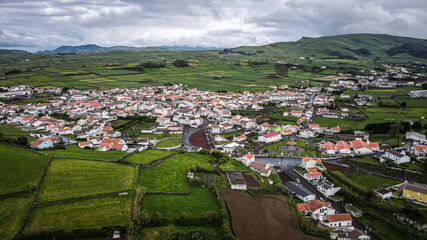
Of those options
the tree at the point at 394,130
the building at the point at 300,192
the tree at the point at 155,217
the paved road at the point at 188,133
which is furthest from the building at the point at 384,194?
the paved road at the point at 188,133

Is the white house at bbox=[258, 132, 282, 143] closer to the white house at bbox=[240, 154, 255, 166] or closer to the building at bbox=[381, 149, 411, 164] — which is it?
the white house at bbox=[240, 154, 255, 166]

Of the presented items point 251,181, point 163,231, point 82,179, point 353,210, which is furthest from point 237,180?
point 82,179

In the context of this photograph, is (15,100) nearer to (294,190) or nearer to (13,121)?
(13,121)

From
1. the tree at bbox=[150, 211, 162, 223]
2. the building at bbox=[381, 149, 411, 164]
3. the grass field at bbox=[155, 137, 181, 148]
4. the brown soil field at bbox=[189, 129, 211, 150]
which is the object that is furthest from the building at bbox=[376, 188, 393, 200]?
the grass field at bbox=[155, 137, 181, 148]

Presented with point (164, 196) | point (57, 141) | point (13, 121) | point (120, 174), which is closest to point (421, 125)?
point (164, 196)

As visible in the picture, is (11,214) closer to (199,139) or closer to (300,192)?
(300,192)

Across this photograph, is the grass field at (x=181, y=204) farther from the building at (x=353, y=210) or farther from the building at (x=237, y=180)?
the building at (x=353, y=210)
